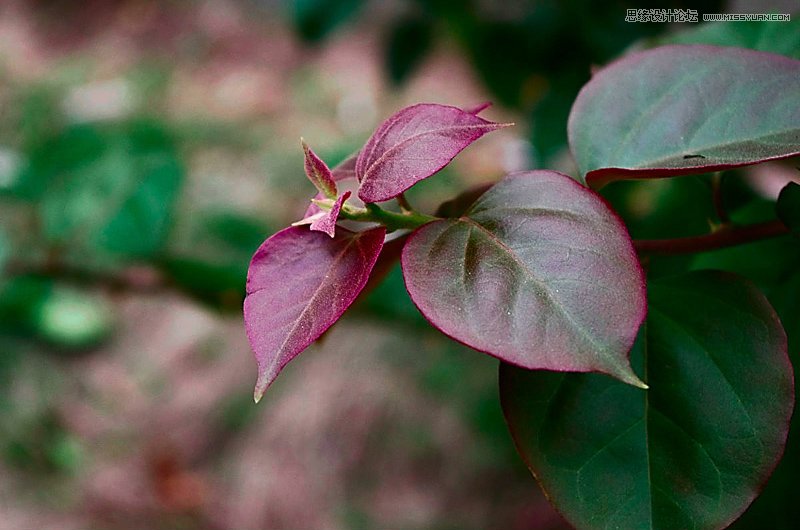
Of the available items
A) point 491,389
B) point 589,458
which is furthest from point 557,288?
point 491,389

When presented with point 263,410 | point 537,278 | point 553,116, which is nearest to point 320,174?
point 537,278

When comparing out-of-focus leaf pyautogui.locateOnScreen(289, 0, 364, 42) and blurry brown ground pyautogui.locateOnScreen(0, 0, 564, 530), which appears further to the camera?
blurry brown ground pyautogui.locateOnScreen(0, 0, 564, 530)

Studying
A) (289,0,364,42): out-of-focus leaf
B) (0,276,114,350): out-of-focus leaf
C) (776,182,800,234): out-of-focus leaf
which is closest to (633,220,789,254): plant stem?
(776,182,800,234): out-of-focus leaf

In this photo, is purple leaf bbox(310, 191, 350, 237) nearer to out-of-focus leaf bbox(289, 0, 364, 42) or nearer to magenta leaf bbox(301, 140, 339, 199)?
magenta leaf bbox(301, 140, 339, 199)

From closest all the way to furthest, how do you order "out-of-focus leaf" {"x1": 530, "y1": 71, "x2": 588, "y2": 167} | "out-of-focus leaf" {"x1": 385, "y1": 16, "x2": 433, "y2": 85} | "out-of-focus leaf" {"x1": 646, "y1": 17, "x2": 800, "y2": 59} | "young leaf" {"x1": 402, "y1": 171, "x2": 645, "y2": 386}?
"young leaf" {"x1": 402, "y1": 171, "x2": 645, "y2": 386}, "out-of-focus leaf" {"x1": 646, "y1": 17, "x2": 800, "y2": 59}, "out-of-focus leaf" {"x1": 530, "y1": 71, "x2": 588, "y2": 167}, "out-of-focus leaf" {"x1": 385, "y1": 16, "x2": 433, "y2": 85}

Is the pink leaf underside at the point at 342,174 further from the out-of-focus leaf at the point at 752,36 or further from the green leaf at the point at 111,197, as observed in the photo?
the green leaf at the point at 111,197

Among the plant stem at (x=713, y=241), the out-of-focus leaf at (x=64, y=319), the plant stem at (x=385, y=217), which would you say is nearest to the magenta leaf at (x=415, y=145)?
the plant stem at (x=385, y=217)
